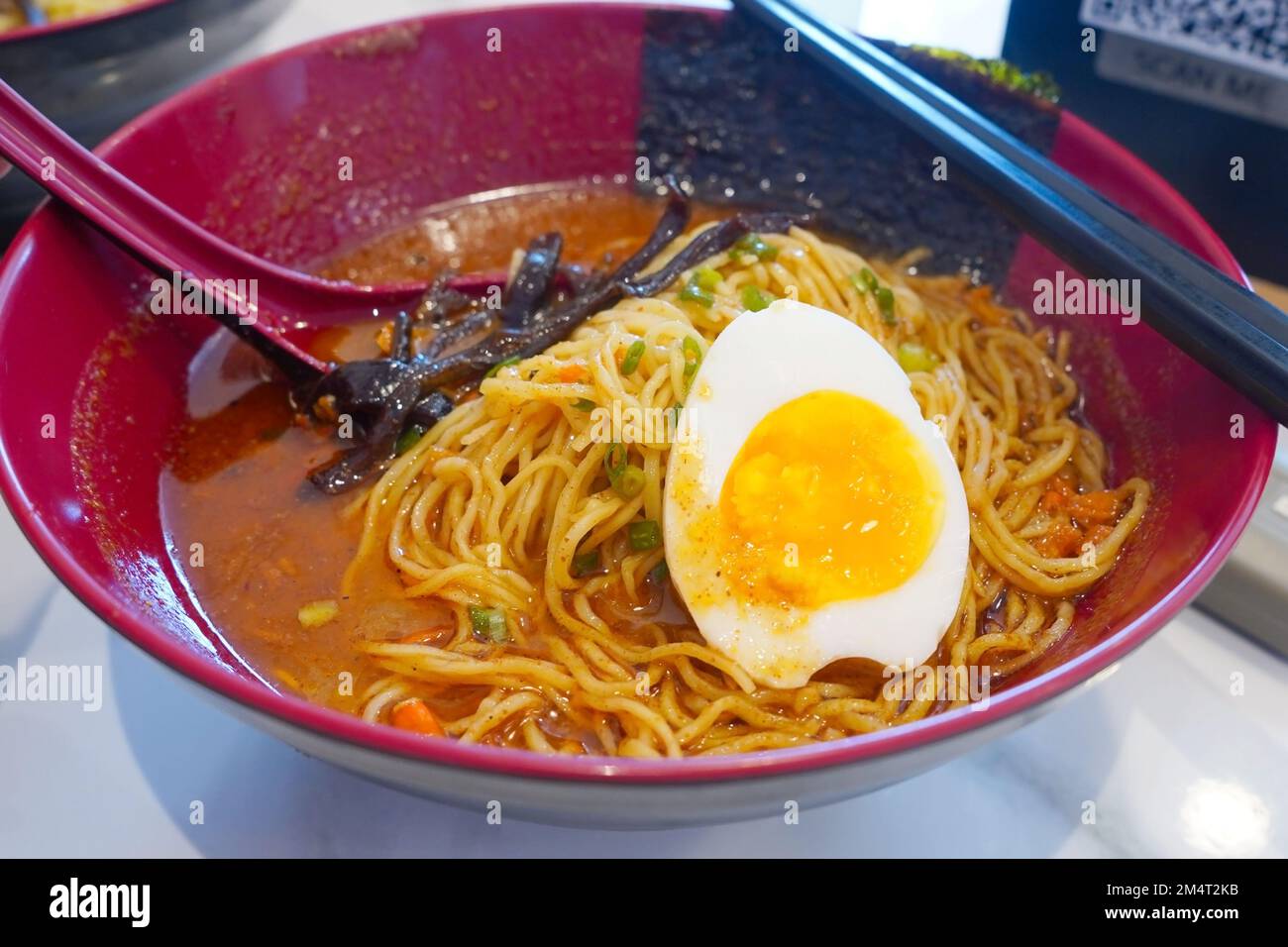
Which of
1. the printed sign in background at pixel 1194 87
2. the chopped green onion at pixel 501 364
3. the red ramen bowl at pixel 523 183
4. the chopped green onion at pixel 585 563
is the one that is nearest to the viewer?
the red ramen bowl at pixel 523 183

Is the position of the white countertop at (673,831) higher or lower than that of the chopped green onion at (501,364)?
lower

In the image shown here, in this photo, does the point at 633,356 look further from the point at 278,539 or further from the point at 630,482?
the point at 278,539

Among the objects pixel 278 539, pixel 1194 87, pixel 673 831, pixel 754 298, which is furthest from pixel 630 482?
pixel 1194 87

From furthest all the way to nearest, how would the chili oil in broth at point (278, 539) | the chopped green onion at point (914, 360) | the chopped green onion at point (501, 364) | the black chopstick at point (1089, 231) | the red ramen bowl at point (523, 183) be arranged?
the chopped green onion at point (914, 360)
the chopped green onion at point (501, 364)
the chili oil in broth at point (278, 539)
the black chopstick at point (1089, 231)
the red ramen bowl at point (523, 183)

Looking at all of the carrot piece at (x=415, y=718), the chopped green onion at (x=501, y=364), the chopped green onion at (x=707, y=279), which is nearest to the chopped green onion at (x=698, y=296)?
the chopped green onion at (x=707, y=279)

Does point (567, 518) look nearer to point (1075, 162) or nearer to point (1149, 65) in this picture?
point (1075, 162)

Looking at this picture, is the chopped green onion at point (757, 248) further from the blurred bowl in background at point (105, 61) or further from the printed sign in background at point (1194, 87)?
the blurred bowl in background at point (105, 61)

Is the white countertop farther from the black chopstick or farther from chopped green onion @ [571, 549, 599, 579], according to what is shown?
the black chopstick

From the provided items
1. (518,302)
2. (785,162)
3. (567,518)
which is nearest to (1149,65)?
(785,162)
